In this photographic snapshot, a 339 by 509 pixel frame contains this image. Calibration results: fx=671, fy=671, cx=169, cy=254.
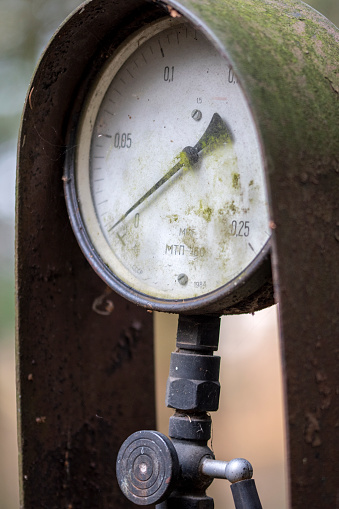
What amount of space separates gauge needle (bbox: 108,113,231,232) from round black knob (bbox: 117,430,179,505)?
413 mm

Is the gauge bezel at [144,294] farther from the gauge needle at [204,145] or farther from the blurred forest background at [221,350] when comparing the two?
the blurred forest background at [221,350]

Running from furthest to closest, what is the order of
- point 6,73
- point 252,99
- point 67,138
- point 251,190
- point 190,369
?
1. point 6,73
2. point 67,138
3. point 190,369
4. point 251,190
5. point 252,99

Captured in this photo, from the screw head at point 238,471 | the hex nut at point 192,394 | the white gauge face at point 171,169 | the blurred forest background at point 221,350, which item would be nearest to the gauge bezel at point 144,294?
the white gauge face at point 171,169

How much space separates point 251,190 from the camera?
1.01m

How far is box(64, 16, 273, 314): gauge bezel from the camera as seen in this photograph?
98cm

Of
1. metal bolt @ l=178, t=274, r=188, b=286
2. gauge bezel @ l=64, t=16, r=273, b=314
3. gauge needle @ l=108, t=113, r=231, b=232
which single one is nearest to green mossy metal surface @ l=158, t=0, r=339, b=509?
gauge bezel @ l=64, t=16, r=273, b=314

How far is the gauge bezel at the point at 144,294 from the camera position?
980mm

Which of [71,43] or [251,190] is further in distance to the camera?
[71,43]

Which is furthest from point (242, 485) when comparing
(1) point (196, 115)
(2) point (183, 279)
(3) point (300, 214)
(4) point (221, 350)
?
(4) point (221, 350)

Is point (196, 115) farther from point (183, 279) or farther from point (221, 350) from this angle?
point (221, 350)

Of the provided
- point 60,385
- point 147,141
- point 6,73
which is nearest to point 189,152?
point 147,141

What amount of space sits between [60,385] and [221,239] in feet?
1.67

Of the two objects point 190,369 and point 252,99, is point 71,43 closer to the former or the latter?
point 252,99

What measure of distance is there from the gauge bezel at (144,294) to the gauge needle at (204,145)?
6.3 inches
